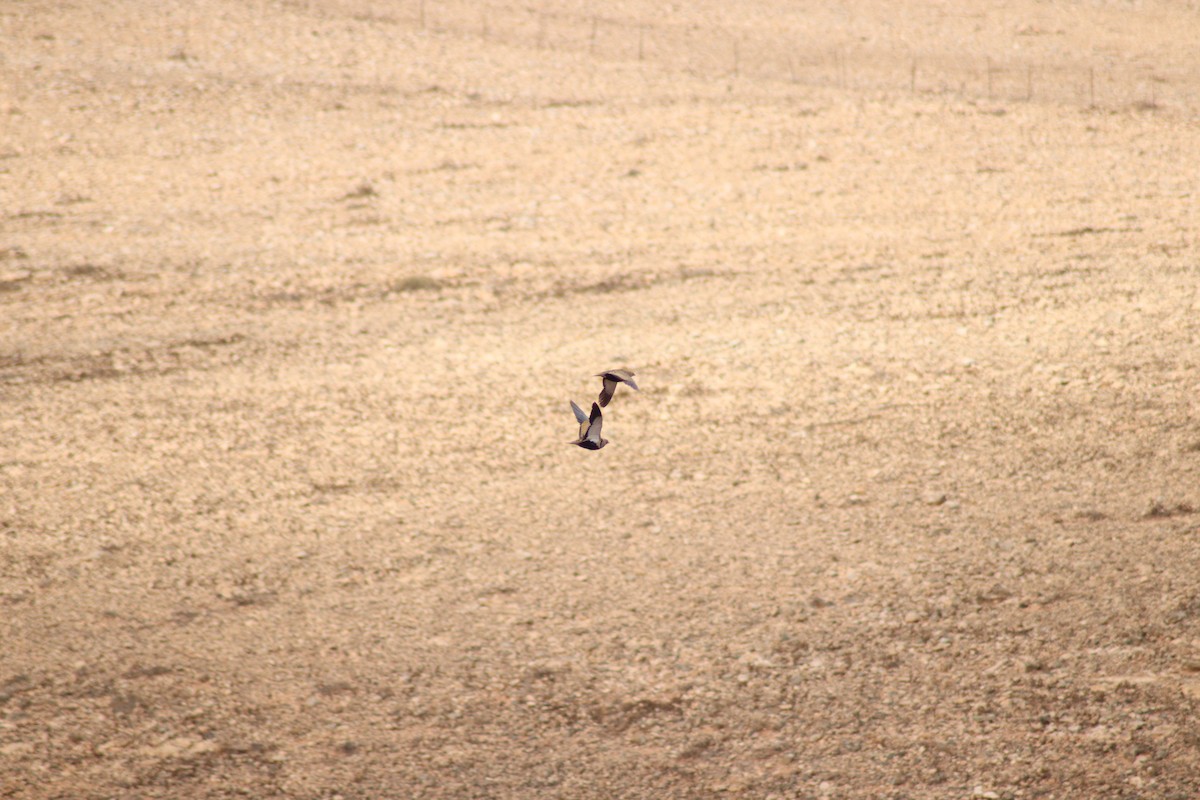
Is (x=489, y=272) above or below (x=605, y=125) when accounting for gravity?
below

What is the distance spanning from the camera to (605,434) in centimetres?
584

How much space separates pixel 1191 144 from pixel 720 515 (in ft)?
22.5

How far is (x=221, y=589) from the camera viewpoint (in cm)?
473

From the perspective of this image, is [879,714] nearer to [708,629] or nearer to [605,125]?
[708,629]

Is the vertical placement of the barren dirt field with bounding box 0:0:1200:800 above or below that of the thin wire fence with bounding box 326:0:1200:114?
below

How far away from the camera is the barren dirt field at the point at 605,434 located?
3.99m

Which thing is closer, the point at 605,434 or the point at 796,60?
the point at 605,434

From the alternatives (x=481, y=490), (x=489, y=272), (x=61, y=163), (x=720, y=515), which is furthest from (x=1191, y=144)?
(x=61, y=163)

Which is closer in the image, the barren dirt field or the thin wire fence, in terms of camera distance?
the barren dirt field

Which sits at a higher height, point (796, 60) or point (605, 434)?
point (796, 60)

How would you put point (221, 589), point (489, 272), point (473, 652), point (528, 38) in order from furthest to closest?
point (528, 38), point (489, 272), point (221, 589), point (473, 652)

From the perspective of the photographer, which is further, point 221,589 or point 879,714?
point 221,589

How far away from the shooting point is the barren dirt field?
13.1 feet

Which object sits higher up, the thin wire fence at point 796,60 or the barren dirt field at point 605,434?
the thin wire fence at point 796,60
